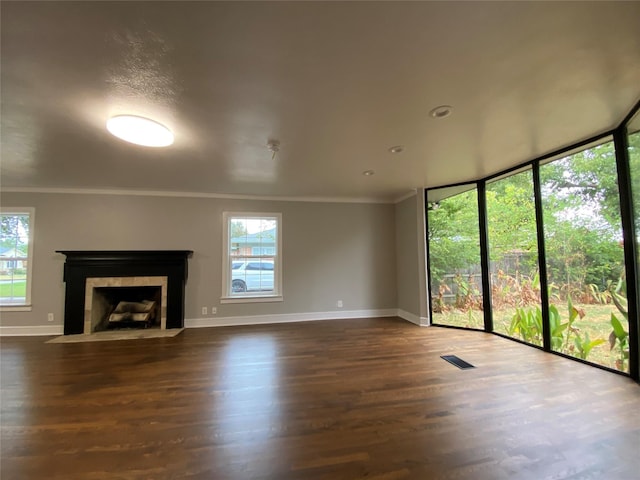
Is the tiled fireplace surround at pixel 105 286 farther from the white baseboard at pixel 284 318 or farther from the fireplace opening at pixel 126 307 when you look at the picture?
the white baseboard at pixel 284 318

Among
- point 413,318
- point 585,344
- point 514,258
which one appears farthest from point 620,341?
point 413,318

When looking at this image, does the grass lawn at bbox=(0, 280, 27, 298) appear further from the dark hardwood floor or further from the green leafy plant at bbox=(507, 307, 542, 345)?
the green leafy plant at bbox=(507, 307, 542, 345)

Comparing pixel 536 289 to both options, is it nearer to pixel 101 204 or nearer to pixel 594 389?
pixel 594 389

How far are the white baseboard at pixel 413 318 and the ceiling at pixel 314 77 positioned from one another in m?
2.84

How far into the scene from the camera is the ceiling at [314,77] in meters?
1.37

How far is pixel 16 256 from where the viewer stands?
4.43 metres

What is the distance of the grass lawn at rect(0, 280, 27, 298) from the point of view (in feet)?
14.4

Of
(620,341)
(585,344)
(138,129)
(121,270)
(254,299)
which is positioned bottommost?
(585,344)

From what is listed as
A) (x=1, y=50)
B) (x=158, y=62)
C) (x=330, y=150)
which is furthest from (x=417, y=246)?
(x=1, y=50)

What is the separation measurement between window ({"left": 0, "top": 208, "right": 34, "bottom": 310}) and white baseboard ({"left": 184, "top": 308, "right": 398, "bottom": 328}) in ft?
8.45

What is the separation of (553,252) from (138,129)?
4.62 m

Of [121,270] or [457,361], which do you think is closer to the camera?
[457,361]

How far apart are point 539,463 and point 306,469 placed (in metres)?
1.37

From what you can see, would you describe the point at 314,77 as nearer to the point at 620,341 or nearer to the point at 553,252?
the point at 553,252
